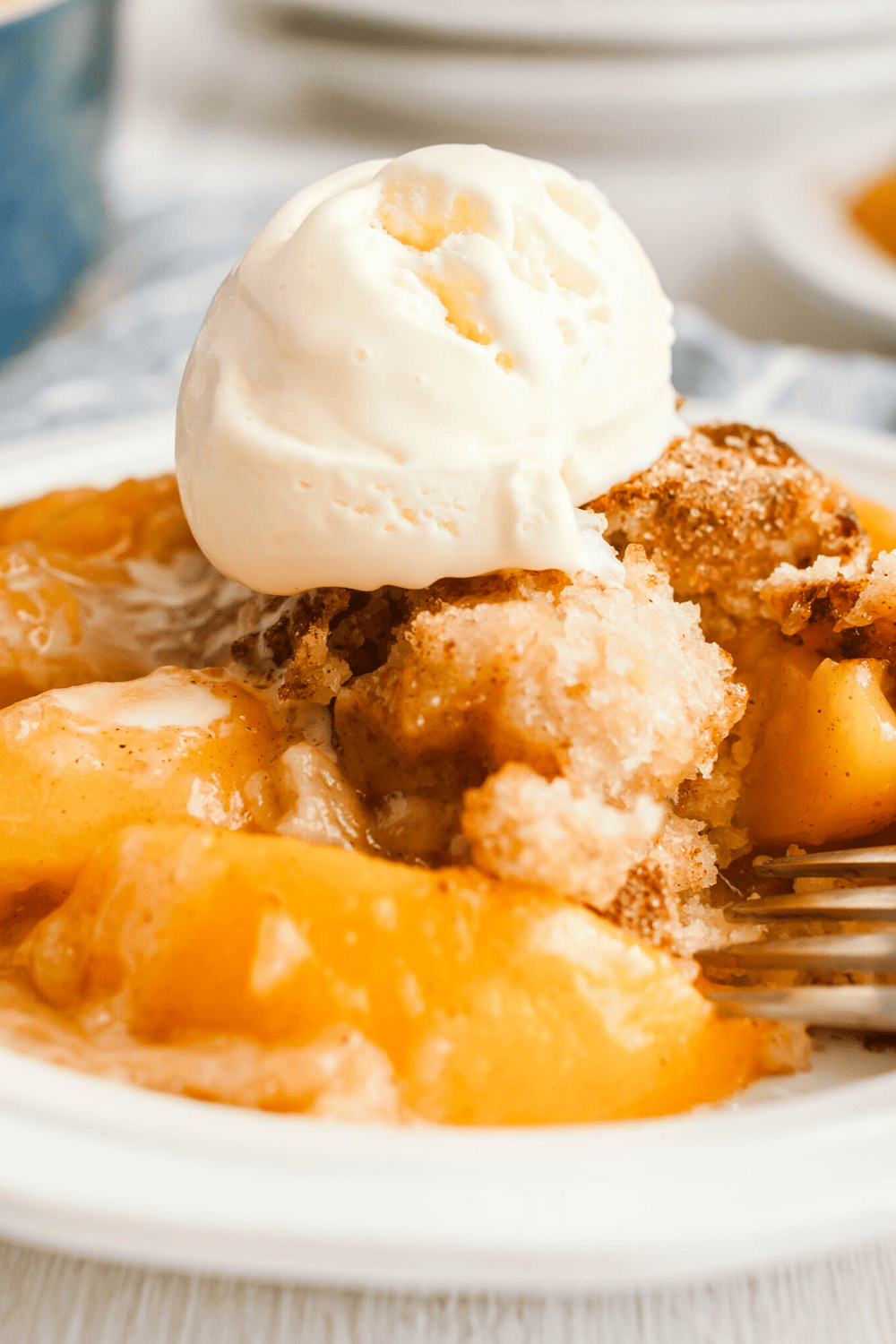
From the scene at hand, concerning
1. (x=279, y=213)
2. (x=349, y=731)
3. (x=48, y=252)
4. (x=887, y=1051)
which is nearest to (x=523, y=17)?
(x=48, y=252)

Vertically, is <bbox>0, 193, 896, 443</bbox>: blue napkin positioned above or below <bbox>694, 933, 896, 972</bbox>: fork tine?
below

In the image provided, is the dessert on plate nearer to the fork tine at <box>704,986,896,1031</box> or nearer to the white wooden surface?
the fork tine at <box>704,986,896,1031</box>

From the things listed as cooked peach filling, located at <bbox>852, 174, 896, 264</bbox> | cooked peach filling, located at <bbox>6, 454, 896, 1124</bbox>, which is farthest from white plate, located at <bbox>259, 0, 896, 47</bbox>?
cooked peach filling, located at <bbox>6, 454, 896, 1124</bbox>

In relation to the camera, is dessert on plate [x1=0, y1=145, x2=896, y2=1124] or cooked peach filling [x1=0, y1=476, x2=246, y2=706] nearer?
dessert on plate [x1=0, y1=145, x2=896, y2=1124]

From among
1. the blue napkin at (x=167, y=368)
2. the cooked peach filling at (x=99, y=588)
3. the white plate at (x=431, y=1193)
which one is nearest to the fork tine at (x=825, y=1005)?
the white plate at (x=431, y=1193)

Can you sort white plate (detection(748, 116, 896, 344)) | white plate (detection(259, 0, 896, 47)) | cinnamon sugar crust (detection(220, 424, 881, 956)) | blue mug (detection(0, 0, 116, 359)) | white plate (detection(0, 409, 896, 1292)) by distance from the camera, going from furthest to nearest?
white plate (detection(259, 0, 896, 47)) < white plate (detection(748, 116, 896, 344)) < blue mug (detection(0, 0, 116, 359)) < cinnamon sugar crust (detection(220, 424, 881, 956)) < white plate (detection(0, 409, 896, 1292))

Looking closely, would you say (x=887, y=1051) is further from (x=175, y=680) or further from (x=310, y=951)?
(x=175, y=680)

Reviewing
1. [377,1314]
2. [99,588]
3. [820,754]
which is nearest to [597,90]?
[99,588]

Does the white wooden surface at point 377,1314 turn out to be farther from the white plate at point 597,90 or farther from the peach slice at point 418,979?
the white plate at point 597,90
